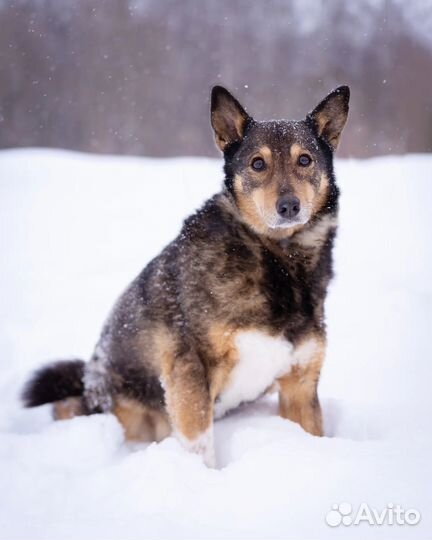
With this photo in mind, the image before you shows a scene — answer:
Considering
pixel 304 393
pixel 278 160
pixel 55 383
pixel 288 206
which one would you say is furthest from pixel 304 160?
pixel 55 383

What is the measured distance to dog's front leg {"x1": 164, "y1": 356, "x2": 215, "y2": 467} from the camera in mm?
3002

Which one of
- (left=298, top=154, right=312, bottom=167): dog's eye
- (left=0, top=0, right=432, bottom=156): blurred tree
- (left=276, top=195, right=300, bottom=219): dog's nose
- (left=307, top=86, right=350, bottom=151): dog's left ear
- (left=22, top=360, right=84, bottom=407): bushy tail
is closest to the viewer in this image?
(left=276, top=195, right=300, bottom=219): dog's nose

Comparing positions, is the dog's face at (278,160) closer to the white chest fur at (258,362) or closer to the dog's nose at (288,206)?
the dog's nose at (288,206)

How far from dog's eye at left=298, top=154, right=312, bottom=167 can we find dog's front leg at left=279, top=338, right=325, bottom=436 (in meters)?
0.90

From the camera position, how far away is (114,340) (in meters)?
3.58

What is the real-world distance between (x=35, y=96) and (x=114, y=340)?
26.2 ft

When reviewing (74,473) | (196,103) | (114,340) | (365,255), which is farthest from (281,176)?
(196,103)

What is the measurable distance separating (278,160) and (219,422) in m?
1.45

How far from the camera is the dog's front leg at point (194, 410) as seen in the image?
3002 millimetres

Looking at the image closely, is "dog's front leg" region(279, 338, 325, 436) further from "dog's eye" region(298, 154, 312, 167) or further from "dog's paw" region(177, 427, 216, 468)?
"dog's eye" region(298, 154, 312, 167)

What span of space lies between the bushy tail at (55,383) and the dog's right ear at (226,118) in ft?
5.48

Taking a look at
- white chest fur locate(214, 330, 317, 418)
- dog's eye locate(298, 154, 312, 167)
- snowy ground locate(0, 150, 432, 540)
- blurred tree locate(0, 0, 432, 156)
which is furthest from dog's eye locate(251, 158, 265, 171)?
blurred tree locate(0, 0, 432, 156)

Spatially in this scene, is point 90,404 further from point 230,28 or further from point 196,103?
point 196,103

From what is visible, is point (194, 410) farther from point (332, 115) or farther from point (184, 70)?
point (184, 70)
